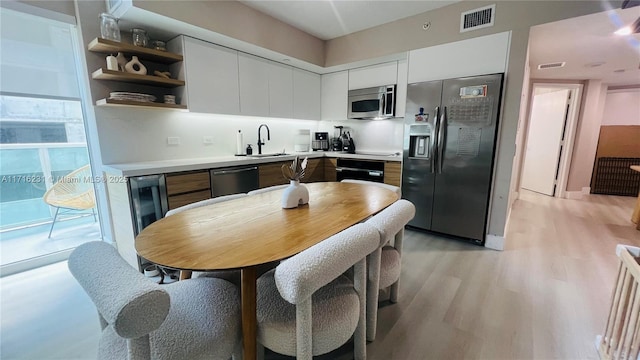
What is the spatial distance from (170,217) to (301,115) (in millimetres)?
2866

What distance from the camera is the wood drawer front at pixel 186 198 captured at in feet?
7.69

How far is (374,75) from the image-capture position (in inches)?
146

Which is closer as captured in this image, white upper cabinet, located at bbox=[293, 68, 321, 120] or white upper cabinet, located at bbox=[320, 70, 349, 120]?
white upper cabinet, located at bbox=[293, 68, 321, 120]

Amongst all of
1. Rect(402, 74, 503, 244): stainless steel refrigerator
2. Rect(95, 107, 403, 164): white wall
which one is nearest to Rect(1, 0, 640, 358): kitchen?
Rect(95, 107, 403, 164): white wall

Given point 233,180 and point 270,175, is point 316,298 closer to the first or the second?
point 233,180

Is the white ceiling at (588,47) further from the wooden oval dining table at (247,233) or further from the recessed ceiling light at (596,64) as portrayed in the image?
the wooden oval dining table at (247,233)

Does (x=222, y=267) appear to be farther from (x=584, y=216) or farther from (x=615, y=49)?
(x=584, y=216)

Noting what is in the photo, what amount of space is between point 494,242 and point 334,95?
9.65ft

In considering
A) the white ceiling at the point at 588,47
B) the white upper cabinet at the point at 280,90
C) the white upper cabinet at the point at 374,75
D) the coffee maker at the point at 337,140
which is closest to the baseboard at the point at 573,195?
the white ceiling at the point at 588,47

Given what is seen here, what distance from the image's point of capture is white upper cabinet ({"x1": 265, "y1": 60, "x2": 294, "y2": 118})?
138 inches

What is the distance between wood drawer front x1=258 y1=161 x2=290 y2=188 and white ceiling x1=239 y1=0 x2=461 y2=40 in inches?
69.5

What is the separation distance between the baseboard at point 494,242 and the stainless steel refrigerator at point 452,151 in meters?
0.06

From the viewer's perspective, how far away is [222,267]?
0.92 meters

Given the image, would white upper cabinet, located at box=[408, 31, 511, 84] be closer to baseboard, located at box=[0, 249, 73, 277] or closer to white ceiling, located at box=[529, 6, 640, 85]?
white ceiling, located at box=[529, 6, 640, 85]
